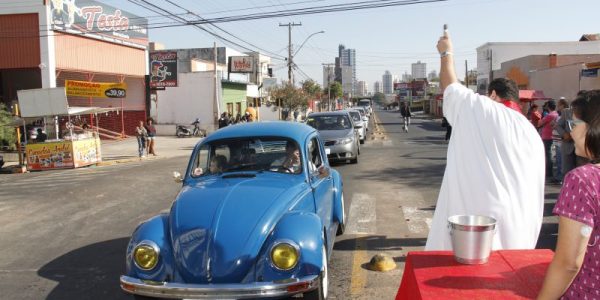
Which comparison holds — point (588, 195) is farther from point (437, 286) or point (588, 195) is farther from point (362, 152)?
point (362, 152)

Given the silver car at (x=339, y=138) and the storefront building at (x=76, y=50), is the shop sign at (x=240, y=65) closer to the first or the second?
the storefront building at (x=76, y=50)

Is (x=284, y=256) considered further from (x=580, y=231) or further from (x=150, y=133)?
(x=150, y=133)

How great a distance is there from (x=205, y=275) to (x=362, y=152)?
15.5 metres

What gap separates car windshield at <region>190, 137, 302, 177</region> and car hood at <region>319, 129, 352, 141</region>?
365 inches

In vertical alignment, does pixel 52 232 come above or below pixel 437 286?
below

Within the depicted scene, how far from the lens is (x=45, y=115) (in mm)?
18219

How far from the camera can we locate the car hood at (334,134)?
595 inches

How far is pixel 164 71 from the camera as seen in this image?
34.5m

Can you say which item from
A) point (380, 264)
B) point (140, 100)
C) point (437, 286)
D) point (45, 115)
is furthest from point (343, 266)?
point (140, 100)

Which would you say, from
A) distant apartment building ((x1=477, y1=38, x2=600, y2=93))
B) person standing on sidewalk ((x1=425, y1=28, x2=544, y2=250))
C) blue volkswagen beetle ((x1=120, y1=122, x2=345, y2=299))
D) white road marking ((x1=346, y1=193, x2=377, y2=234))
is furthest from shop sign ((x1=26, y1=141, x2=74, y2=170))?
distant apartment building ((x1=477, y1=38, x2=600, y2=93))

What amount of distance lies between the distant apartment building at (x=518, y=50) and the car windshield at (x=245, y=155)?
4921 centimetres

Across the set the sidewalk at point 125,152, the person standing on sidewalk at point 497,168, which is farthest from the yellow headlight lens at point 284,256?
the sidewalk at point 125,152

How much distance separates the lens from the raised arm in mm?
3279

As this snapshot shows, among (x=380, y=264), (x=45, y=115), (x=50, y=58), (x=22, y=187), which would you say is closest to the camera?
(x=380, y=264)
